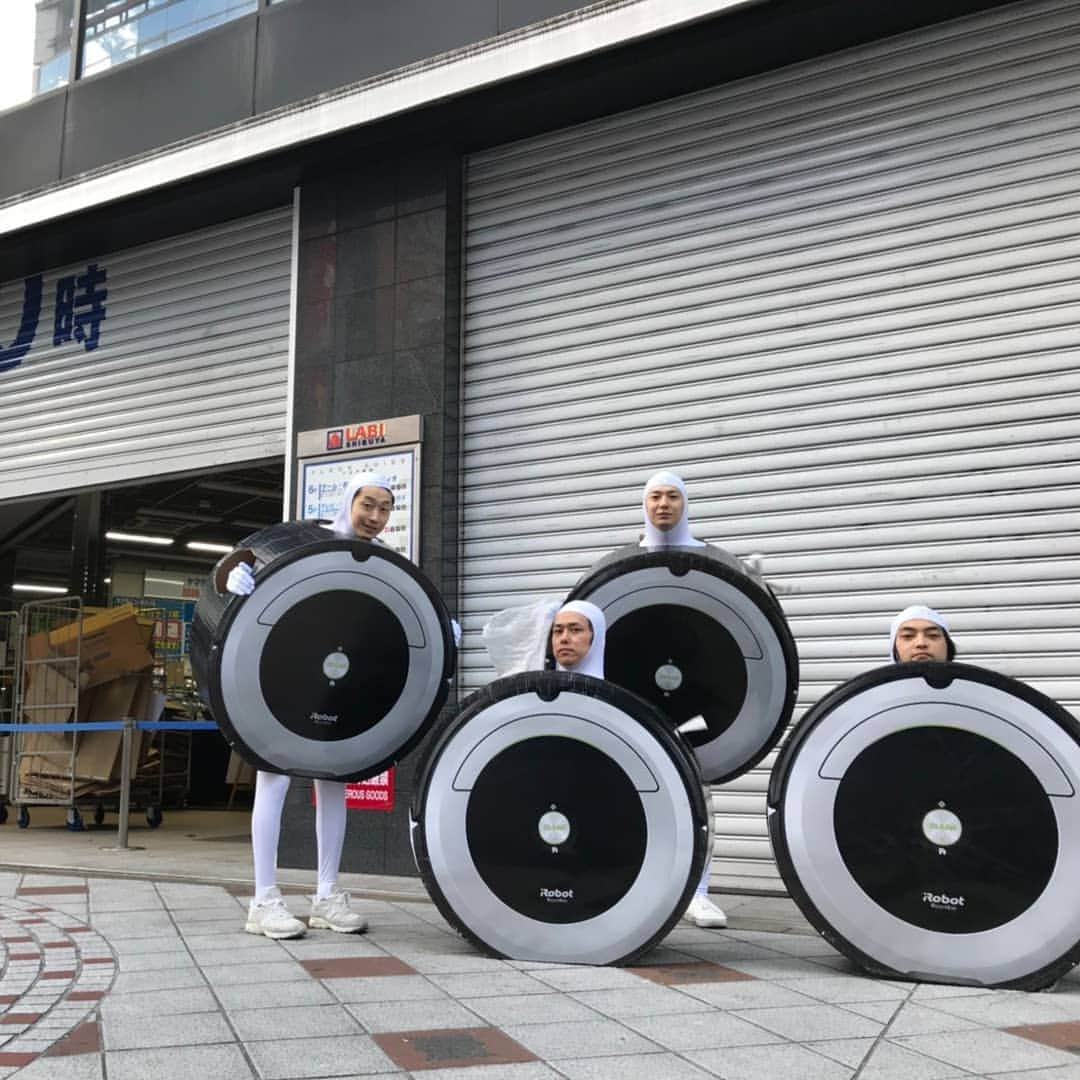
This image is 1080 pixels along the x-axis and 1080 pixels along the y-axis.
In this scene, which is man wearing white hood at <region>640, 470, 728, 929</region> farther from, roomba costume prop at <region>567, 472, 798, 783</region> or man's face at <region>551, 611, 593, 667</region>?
man's face at <region>551, 611, 593, 667</region>

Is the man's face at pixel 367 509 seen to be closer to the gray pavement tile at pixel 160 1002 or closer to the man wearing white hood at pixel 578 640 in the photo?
the man wearing white hood at pixel 578 640

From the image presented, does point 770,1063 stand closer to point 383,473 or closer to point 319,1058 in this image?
point 319,1058

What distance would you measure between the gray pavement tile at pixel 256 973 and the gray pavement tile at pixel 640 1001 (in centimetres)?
102

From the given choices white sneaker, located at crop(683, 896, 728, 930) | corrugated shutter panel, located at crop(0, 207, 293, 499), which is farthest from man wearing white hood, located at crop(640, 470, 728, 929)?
corrugated shutter panel, located at crop(0, 207, 293, 499)

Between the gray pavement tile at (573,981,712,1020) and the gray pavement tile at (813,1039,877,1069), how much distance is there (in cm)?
46

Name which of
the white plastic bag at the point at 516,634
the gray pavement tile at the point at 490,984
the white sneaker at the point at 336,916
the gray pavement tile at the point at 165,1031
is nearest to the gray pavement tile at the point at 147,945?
the white sneaker at the point at 336,916

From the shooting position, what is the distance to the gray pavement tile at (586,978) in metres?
3.83

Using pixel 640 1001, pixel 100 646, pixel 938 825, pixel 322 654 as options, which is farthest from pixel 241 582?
pixel 100 646

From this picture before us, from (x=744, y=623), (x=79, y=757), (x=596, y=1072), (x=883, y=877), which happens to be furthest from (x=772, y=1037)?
(x=79, y=757)

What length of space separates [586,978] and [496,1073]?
1132 millimetres

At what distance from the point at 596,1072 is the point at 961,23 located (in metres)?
5.82

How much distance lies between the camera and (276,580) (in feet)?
15.1

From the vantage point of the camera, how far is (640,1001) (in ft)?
11.9

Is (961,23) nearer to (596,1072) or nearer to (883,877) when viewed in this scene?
(883,877)
